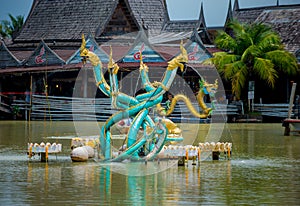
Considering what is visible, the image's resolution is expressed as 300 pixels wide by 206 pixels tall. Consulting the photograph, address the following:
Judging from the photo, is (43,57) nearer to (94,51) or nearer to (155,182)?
(94,51)

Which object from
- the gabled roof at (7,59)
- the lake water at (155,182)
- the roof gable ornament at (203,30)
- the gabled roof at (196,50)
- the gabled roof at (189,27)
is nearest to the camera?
the lake water at (155,182)

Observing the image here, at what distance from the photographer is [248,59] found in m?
41.0

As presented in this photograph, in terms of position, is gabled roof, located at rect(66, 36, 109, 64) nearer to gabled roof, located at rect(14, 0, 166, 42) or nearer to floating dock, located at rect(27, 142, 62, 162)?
gabled roof, located at rect(14, 0, 166, 42)

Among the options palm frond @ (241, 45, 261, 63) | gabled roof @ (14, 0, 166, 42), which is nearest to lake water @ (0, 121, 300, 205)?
palm frond @ (241, 45, 261, 63)

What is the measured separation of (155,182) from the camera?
14.1m

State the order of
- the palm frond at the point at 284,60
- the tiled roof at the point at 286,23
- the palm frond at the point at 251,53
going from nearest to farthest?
the palm frond at the point at 284,60, the palm frond at the point at 251,53, the tiled roof at the point at 286,23

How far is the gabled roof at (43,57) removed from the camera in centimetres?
4053

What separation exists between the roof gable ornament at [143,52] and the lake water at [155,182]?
19479 millimetres

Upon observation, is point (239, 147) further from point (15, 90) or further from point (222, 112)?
point (15, 90)

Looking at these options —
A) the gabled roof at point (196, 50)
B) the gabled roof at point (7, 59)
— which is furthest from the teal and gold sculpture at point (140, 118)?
the gabled roof at point (7, 59)

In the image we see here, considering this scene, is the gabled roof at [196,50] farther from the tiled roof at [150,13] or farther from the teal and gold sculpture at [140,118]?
the teal and gold sculpture at [140,118]

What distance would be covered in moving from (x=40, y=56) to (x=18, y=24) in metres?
28.5

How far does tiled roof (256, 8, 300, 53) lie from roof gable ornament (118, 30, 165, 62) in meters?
6.36

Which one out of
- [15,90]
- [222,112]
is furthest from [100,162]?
[15,90]
